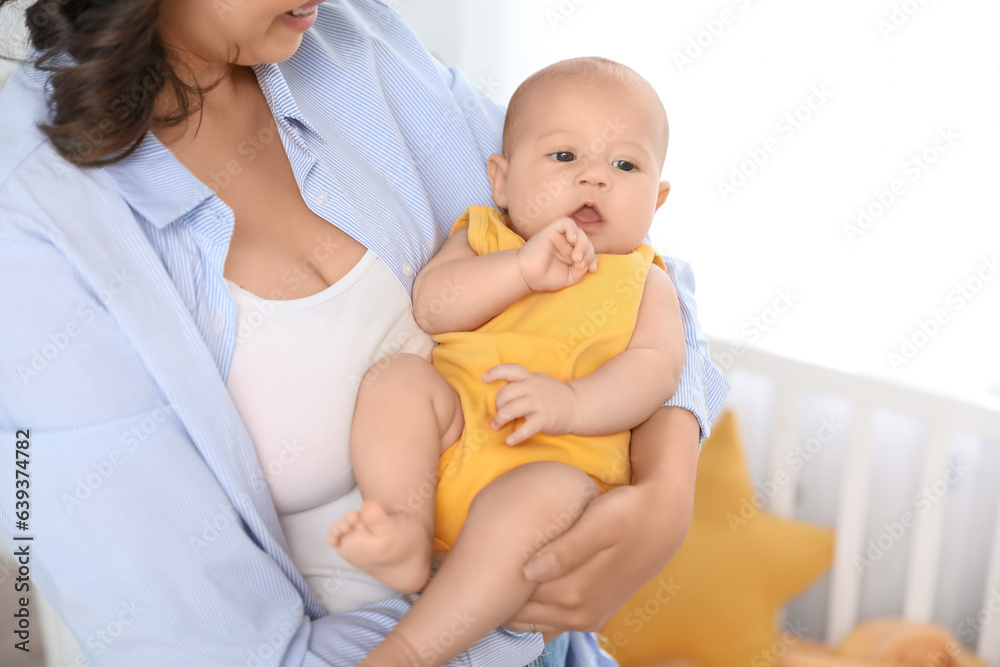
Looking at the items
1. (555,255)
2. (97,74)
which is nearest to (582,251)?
(555,255)

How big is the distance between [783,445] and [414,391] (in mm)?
1261

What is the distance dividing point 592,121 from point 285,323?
1.66ft

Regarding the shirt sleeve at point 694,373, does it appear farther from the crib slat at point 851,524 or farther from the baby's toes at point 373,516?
the crib slat at point 851,524

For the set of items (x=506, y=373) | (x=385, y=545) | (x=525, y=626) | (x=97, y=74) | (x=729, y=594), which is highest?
(x=97, y=74)

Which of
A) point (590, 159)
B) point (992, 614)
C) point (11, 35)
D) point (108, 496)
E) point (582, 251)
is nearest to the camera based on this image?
point (108, 496)

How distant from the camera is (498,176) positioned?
1.20 meters

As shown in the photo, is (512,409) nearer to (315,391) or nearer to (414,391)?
(414,391)

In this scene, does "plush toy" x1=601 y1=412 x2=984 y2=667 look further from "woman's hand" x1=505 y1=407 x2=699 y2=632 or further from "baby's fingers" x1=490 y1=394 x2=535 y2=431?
"baby's fingers" x1=490 y1=394 x2=535 y2=431

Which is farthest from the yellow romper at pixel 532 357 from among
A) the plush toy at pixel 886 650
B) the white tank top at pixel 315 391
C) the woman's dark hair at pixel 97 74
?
the plush toy at pixel 886 650

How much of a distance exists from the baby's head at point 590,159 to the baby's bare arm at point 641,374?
10cm

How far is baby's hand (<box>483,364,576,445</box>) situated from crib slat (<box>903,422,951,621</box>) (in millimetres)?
1132

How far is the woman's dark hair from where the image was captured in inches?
33.6

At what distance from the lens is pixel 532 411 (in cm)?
92

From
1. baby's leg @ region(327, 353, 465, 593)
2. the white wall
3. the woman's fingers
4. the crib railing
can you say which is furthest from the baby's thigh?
the crib railing
